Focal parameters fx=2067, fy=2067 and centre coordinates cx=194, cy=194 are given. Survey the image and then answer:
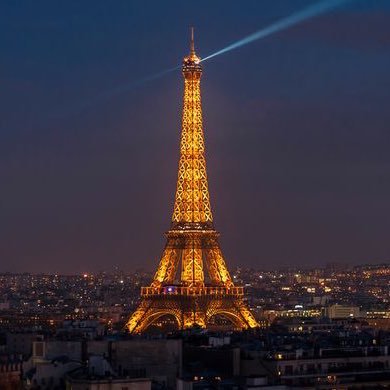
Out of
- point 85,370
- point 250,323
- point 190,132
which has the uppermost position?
point 190,132

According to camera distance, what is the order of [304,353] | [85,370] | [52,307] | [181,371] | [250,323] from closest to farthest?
[85,370] → [181,371] → [304,353] → [250,323] → [52,307]

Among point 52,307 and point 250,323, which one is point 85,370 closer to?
point 250,323

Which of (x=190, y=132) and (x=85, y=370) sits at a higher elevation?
(x=190, y=132)

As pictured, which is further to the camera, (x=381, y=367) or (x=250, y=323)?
(x=250, y=323)

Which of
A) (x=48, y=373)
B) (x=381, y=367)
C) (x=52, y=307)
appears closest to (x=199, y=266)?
(x=381, y=367)

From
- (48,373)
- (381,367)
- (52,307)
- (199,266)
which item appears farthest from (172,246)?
(52,307)

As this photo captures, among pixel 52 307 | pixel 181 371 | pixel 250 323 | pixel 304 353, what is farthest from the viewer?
pixel 52 307

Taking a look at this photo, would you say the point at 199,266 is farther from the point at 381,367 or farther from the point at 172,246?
the point at 381,367
